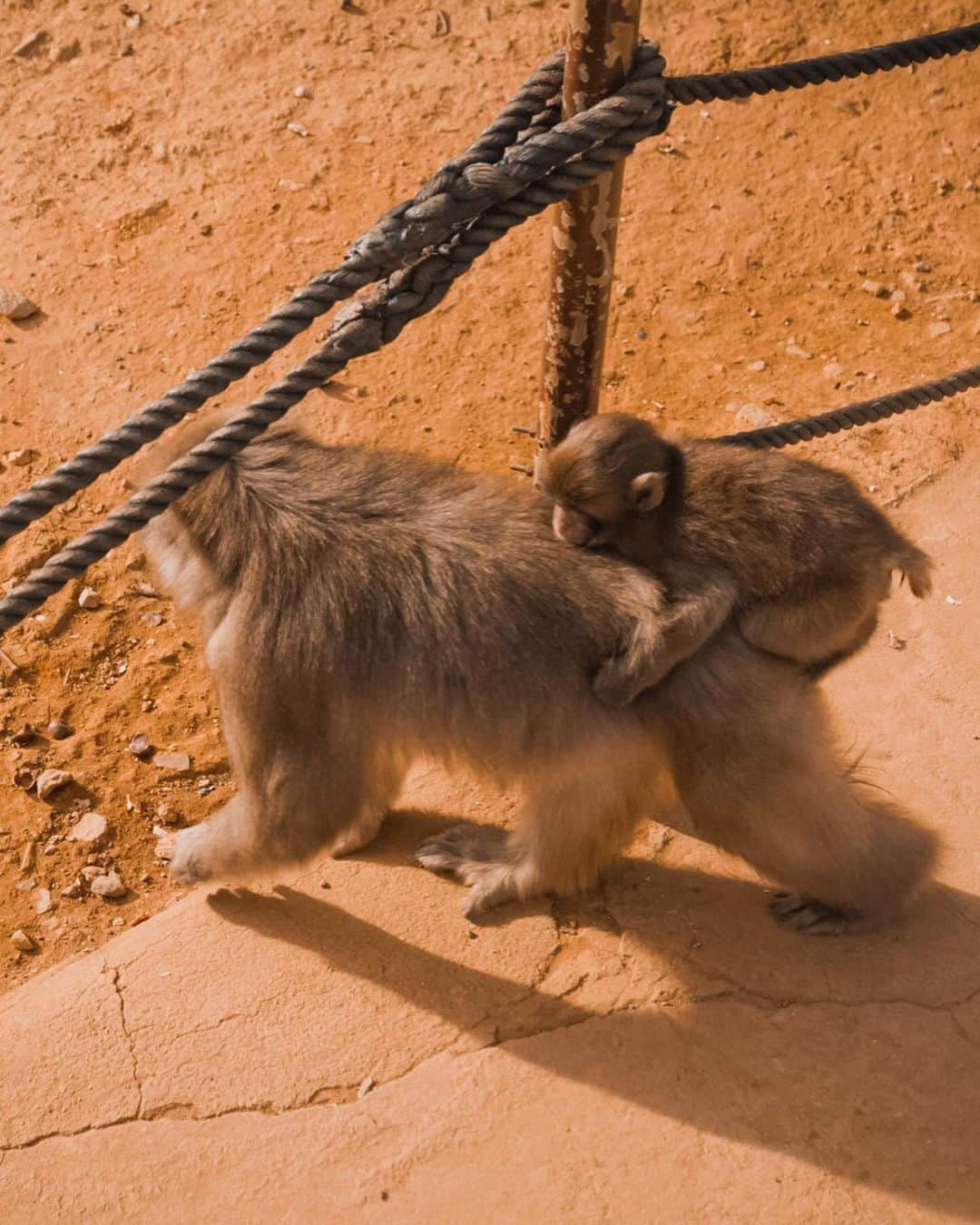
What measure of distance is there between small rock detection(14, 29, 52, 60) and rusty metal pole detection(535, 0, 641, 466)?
186 inches

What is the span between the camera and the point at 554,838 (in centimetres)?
358

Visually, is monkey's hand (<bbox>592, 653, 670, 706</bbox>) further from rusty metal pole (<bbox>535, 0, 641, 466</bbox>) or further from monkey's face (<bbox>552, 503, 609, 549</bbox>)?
rusty metal pole (<bbox>535, 0, 641, 466</bbox>)

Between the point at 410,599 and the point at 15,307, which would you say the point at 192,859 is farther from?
the point at 15,307

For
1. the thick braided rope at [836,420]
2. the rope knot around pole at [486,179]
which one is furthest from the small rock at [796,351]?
the rope knot around pole at [486,179]

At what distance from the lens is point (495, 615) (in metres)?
3.09

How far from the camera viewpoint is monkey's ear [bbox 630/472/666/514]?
10.2 ft

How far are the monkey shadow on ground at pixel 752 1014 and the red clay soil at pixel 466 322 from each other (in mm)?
14

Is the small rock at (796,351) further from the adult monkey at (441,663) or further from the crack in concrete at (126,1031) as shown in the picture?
the crack in concrete at (126,1031)

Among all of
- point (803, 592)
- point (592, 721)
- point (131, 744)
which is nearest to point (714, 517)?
point (803, 592)

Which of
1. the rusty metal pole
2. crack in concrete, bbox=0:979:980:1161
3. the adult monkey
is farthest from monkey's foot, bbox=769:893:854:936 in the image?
the rusty metal pole

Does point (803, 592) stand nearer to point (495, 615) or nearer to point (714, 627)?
point (714, 627)

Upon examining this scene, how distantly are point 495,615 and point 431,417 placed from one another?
111 inches

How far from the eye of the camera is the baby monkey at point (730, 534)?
125 inches

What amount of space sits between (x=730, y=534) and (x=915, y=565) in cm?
55
